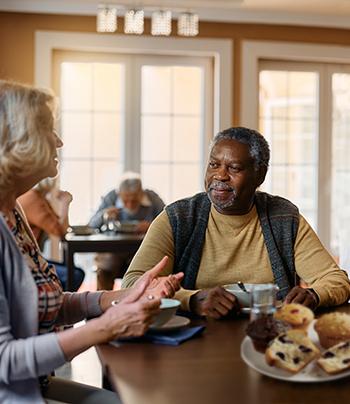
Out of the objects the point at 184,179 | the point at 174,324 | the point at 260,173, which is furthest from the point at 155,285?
the point at 184,179

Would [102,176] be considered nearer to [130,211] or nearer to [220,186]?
[130,211]

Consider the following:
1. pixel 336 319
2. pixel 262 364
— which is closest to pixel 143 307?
pixel 262 364

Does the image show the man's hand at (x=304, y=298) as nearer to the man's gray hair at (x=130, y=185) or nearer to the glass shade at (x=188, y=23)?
the man's gray hair at (x=130, y=185)

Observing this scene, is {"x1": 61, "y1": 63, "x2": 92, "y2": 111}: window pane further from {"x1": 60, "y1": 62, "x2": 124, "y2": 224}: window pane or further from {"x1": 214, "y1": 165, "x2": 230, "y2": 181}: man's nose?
{"x1": 214, "y1": 165, "x2": 230, "y2": 181}: man's nose

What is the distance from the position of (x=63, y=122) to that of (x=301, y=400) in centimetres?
482

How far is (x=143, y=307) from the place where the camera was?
4.38 ft

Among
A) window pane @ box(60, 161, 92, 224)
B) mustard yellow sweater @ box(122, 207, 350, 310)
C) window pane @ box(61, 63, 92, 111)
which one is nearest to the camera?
mustard yellow sweater @ box(122, 207, 350, 310)

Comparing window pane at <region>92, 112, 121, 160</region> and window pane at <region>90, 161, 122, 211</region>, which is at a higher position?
window pane at <region>92, 112, 121, 160</region>

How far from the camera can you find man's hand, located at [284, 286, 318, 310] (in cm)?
178

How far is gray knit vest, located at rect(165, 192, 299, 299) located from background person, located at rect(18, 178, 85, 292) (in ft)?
6.51

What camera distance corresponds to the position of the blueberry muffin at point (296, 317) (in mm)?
1386

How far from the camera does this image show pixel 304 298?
179 cm

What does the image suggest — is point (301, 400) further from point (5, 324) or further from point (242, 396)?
point (5, 324)

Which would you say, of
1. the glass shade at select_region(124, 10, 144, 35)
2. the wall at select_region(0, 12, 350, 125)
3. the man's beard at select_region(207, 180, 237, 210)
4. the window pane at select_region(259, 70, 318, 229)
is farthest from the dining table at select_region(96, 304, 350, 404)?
the window pane at select_region(259, 70, 318, 229)
